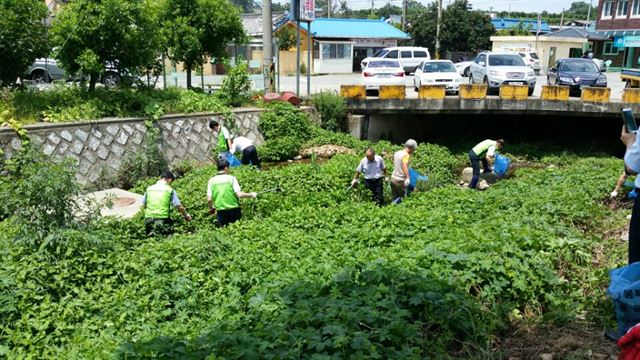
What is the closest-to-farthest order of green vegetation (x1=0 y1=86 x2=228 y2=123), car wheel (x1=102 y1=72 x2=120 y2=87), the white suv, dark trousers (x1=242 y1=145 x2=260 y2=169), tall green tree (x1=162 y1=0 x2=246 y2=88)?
green vegetation (x1=0 y1=86 x2=228 y2=123) → dark trousers (x1=242 y1=145 x2=260 y2=169) → car wheel (x1=102 y1=72 x2=120 y2=87) → tall green tree (x1=162 y1=0 x2=246 y2=88) → the white suv

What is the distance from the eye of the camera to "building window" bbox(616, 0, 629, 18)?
148 feet

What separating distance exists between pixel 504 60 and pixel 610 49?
36049mm

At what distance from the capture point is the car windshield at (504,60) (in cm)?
2069

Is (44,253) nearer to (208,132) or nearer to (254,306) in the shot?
(254,306)

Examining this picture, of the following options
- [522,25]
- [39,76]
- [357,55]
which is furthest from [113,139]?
[522,25]

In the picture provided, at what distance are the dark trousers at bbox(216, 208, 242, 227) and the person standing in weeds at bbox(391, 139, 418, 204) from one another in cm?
388

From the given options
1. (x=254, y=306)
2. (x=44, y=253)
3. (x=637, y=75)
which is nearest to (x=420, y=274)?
(x=254, y=306)

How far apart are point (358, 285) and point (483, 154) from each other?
9536 mm

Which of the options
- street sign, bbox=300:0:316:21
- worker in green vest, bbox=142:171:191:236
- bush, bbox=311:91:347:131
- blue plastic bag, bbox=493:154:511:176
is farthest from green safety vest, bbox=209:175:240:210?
street sign, bbox=300:0:316:21

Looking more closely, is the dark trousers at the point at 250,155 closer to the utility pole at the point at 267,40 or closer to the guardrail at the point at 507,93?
the utility pole at the point at 267,40

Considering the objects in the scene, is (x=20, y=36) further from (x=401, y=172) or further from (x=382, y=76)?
(x=382, y=76)

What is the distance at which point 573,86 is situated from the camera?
20125 millimetres

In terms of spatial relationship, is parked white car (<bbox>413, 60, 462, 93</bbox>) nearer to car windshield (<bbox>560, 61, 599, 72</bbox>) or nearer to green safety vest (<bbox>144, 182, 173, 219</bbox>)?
car windshield (<bbox>560, 61, 599, 72</bbox>)

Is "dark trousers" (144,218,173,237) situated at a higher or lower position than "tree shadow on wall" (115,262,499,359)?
lower
